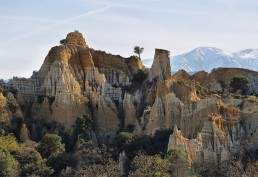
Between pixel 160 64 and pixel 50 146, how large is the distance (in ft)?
48.7

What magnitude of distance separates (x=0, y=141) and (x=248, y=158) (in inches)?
868

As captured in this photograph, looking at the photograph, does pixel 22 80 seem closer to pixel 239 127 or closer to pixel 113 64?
pixel 113 64

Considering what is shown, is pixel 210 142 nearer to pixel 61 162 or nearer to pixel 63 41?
pixel 61 162

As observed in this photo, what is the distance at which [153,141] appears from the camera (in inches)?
2274

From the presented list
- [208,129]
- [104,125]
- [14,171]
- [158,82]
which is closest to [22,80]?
[104,125]

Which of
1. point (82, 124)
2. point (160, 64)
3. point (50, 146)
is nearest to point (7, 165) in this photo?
point (50, 146)

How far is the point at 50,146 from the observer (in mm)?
62000

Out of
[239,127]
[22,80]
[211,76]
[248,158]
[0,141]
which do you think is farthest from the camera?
[211,76]

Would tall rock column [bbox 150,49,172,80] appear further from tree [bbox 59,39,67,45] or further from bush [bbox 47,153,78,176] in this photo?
bush [bbox 47,153,78,176]

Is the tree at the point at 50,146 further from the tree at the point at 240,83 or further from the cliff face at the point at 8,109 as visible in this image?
the tree at the point at 240,83

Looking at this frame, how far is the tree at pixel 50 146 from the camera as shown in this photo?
6166 cm

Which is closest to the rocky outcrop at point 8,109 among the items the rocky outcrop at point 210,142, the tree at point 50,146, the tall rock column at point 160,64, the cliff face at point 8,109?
the cliff face at point 8,109

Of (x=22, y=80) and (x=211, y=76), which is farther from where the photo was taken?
(x=211, y=76)

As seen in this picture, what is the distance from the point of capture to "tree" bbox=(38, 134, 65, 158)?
61.7 m
